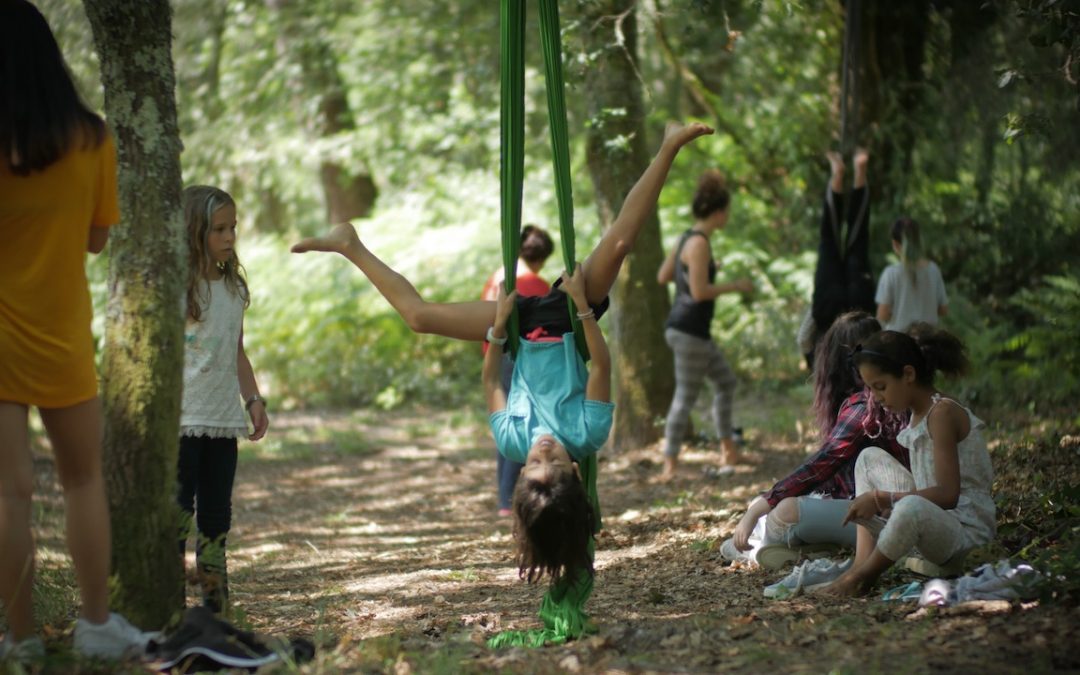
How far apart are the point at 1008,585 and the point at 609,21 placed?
199 inches

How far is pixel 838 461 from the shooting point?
447 cm

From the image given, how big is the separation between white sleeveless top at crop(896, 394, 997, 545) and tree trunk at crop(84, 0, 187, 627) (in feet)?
8.50

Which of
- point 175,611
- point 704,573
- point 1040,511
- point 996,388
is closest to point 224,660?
point 175,611

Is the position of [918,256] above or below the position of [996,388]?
above

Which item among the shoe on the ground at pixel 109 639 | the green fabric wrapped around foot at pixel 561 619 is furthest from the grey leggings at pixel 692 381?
the shoe on the ground at pixel 109 639

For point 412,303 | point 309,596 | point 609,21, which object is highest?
point 609,21

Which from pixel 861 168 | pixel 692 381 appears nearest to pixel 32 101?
pixel 692 381

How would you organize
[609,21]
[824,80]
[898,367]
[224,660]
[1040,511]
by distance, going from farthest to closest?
[824,80], [609,21], [1040,511], [898,367], [224,660]

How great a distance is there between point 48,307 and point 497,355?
1.51 metres

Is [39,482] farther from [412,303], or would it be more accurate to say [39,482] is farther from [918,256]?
[918,256]

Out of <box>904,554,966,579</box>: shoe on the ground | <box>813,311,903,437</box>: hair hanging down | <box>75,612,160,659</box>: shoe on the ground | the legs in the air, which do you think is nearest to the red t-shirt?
<box>813,311,903,437</box>: hair hanging down

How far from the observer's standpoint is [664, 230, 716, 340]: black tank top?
22.5 feet

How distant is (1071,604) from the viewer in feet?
11.0

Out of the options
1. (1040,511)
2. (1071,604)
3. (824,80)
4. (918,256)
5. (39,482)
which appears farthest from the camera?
(824,80)
